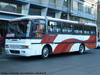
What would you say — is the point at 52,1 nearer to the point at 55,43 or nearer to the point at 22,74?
the point at 55,43

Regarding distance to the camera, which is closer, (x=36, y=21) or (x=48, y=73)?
(x=48, y=73)

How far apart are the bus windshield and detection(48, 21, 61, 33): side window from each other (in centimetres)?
214

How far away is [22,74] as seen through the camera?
707 cm

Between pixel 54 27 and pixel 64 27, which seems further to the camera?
pixel 64 27

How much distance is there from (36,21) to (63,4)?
17881 millimetres

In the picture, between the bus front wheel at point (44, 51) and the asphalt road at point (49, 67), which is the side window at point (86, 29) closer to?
the bus front wheel at point (44, 51)

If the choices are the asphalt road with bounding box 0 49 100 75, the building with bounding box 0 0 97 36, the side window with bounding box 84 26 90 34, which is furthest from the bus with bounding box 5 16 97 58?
the building with bounding box 0 0 97 36

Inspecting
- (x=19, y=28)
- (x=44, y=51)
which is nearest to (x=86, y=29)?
(x=44, y=51)

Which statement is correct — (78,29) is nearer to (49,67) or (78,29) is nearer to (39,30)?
(39,30)

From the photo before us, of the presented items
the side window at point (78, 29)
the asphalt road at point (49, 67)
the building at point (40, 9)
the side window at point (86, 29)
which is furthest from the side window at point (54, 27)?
the building at point (40, 9)

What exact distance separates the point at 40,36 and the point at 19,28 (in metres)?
1.59

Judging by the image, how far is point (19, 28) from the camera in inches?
436

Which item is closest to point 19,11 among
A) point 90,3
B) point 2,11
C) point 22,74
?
point 2,11

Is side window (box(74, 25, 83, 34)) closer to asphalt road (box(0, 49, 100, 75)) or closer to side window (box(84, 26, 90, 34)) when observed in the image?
side window (box(84, 26, 90, 34))
